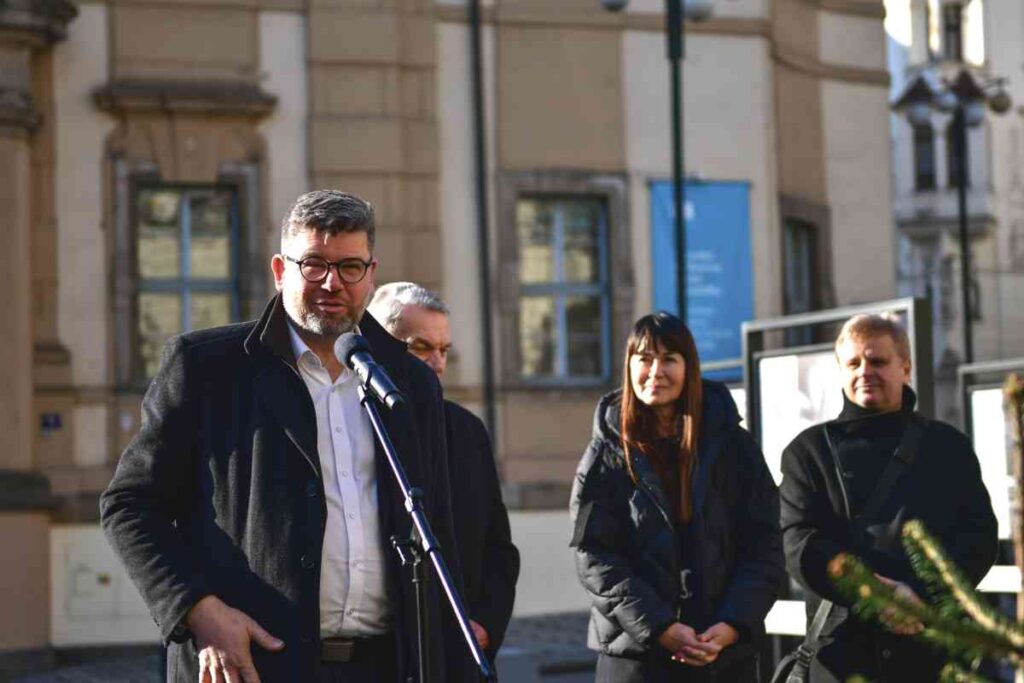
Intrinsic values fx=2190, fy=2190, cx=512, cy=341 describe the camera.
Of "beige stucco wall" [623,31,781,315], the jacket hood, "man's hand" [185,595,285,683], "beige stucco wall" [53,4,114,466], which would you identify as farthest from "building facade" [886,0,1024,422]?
"man's hand" [185,595,285,683]

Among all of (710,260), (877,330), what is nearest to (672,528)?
(877,330)

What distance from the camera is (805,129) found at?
2278 centimetres

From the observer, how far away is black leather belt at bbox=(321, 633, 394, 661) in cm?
468

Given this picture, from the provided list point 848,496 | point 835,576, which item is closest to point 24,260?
point 848,496

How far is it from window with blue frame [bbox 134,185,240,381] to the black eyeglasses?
49.2ft

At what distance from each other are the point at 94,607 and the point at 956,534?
12.9 m

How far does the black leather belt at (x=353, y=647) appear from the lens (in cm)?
468

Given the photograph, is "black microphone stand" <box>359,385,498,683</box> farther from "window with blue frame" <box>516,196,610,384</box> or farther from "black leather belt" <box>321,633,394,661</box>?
"window with blue frame" <box>516,196,610,384</box>

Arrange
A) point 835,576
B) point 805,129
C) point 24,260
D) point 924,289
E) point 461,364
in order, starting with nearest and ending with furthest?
point 835,576 < point 24,260 < point 461,364 < point 805,129 < point 924,289

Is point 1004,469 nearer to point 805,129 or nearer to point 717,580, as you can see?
point 717,580

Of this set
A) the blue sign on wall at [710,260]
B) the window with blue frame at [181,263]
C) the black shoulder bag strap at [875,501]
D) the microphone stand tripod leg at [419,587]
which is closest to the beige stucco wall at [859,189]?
the blue sign on wall at [710,260]

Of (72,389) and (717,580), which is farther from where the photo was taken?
(72,389)

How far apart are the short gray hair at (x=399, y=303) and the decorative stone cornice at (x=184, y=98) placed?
1306cm

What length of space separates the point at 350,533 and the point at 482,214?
15.8 metres
